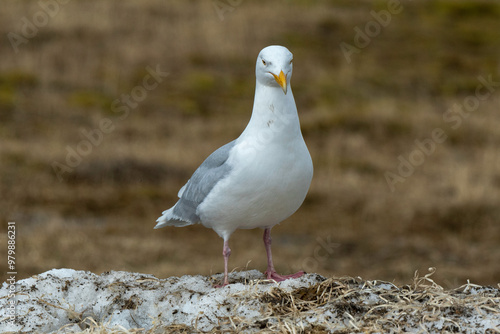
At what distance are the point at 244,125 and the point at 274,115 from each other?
12.8m

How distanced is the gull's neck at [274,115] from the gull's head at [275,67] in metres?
0.09

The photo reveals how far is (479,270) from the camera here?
12500 millimetres

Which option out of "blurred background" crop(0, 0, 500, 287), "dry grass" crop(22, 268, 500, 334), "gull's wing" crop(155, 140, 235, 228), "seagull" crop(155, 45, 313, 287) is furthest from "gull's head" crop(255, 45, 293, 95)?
"blurred background" crop(0, 0, 500, 287)

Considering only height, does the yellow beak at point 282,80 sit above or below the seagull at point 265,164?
above

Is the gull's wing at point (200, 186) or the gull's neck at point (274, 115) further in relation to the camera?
the gull's wing at point (200, 186)

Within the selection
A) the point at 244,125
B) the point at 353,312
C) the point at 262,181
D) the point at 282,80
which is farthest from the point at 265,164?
the point at 244,125

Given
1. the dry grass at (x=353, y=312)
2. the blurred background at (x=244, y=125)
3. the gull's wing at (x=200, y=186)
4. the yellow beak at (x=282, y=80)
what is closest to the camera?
the dry grass at (x=353, y=312)

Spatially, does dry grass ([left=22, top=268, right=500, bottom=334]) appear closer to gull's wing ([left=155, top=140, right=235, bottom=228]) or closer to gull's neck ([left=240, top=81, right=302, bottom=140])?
gull's wing ([left=155, top=140, right=235, bottom=228])

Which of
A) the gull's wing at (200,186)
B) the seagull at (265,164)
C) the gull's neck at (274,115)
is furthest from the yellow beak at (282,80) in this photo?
the gull's wing at (200,186)

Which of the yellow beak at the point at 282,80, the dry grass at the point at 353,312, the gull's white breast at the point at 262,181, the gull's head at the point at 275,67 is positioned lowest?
the dry grass at the point at 353,312

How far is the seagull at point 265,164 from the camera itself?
5.61 m

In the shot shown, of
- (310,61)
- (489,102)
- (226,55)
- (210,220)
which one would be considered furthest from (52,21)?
(210,220)

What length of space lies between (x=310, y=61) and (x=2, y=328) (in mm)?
17709

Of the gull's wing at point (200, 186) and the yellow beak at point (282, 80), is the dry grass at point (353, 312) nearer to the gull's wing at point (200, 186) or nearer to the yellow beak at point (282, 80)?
the gull's wing at point (200, 186)
